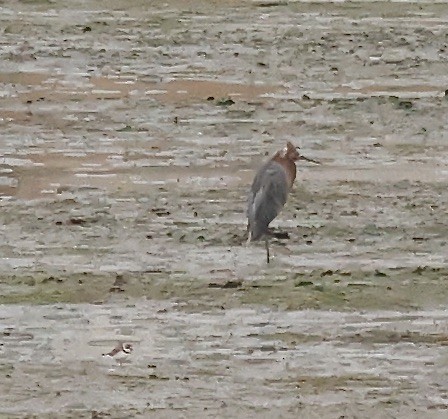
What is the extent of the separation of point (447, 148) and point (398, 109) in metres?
0.08

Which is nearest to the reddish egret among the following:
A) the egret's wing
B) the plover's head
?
the egret's wing

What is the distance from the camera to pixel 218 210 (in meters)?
0.96

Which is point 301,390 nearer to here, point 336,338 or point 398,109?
point 336,338

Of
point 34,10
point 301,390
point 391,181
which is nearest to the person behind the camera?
point 301,390

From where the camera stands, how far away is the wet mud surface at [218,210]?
88 cm

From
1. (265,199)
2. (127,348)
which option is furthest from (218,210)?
(127,348)

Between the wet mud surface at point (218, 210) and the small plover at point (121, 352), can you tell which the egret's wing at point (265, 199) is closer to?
the wet mud surface at point (218, 210)

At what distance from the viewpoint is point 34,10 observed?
3.59ft

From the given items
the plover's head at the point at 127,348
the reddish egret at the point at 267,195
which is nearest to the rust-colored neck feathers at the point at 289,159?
the reddish egret at the point at 267,195

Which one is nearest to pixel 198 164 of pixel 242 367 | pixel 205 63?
pixel 205 63

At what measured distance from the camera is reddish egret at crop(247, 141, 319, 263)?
936mm

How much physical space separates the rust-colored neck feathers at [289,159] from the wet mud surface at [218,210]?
0.02m

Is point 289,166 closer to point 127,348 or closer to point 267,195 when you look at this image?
point 267,195

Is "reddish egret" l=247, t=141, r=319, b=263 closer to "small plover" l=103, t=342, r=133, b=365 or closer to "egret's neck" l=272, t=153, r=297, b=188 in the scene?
"egret's neck" l=272, t=153, r=297, b=188
